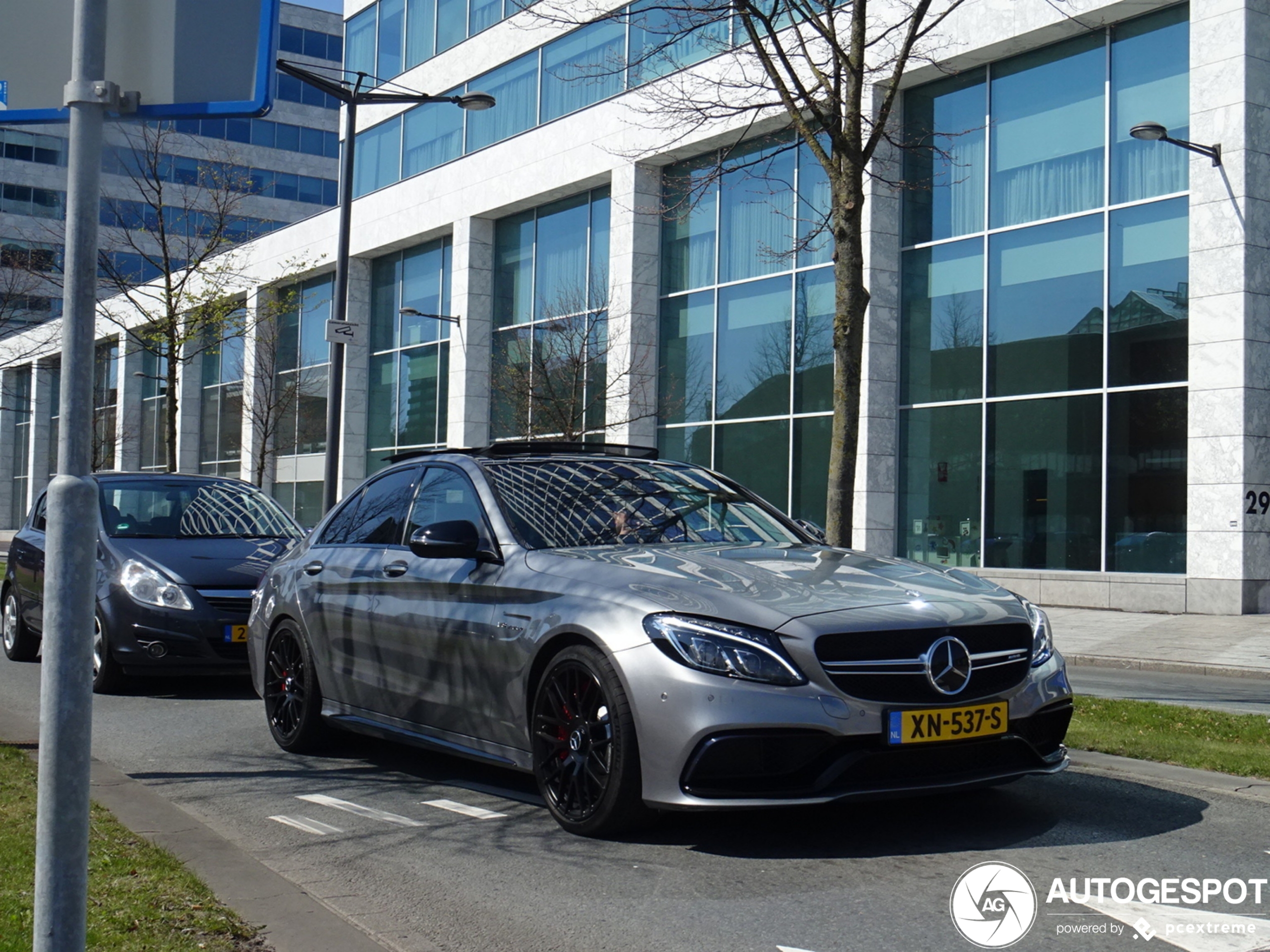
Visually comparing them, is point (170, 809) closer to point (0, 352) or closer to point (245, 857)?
point (245, 857)

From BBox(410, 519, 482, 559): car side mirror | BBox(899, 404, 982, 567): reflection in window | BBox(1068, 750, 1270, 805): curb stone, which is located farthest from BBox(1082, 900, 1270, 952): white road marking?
BBox(899, 404, 982, 567): reflection in window

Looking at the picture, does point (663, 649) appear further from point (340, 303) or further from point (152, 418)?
point (152, 418)

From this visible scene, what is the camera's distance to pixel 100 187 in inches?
112

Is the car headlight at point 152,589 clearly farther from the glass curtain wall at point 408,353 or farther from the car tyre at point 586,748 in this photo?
the glass curtain wall at point 408,353

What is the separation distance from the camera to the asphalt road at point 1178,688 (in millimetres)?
10500

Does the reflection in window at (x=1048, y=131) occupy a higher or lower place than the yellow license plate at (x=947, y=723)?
higher

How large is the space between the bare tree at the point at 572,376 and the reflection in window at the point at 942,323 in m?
5.97

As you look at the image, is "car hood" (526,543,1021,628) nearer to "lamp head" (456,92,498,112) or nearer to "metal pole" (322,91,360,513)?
"metal pole" (322,91,360,513)

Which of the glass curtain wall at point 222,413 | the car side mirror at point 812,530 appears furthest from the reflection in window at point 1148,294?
the glass curtain wall at point 222,413

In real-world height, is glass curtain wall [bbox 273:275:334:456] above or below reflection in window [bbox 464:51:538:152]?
below

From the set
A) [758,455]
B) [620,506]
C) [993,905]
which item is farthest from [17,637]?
[758,455]

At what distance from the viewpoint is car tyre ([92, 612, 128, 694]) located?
10.2m

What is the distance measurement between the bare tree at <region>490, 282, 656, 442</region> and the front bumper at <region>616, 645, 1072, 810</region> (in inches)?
776

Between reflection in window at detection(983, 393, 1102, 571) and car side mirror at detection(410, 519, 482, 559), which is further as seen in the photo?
reflection in window at detection(983, 393, 1102, 571)
